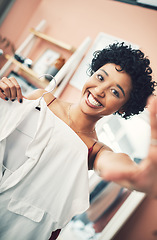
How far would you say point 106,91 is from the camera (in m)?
0.70

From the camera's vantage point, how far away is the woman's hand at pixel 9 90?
0.70m

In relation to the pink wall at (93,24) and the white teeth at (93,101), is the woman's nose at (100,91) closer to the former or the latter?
the white teeth at (93,101)

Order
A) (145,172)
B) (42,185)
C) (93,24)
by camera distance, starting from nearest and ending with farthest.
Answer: (145,172) → (42,185) → (93,24)

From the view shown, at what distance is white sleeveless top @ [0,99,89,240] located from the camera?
2.22 feet

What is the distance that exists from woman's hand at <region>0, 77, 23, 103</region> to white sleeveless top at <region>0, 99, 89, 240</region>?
0.11 meters

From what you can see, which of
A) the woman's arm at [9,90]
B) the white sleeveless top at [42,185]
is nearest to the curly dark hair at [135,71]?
the white sleeveless top at [42,185]

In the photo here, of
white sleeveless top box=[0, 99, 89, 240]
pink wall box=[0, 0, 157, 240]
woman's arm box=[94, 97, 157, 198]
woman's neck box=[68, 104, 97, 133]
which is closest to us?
woman's arm box=[94, 97, 157, 198]

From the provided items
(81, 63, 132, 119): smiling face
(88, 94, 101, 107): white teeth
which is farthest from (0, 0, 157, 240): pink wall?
(88, 94, 101, 107): white teeth

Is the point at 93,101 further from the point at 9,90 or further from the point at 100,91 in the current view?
the point at 9,90

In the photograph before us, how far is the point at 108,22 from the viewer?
5.17 ft

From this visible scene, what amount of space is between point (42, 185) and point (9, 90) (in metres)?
0.45

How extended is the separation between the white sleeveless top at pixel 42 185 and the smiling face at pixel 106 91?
0.58ft

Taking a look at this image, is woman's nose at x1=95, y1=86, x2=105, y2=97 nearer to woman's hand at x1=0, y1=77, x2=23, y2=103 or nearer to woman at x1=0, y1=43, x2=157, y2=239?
woman at x1=0, y1=43, x2=157, y2=239

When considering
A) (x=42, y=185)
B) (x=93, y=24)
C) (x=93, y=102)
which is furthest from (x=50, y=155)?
(x=93, y=24)
